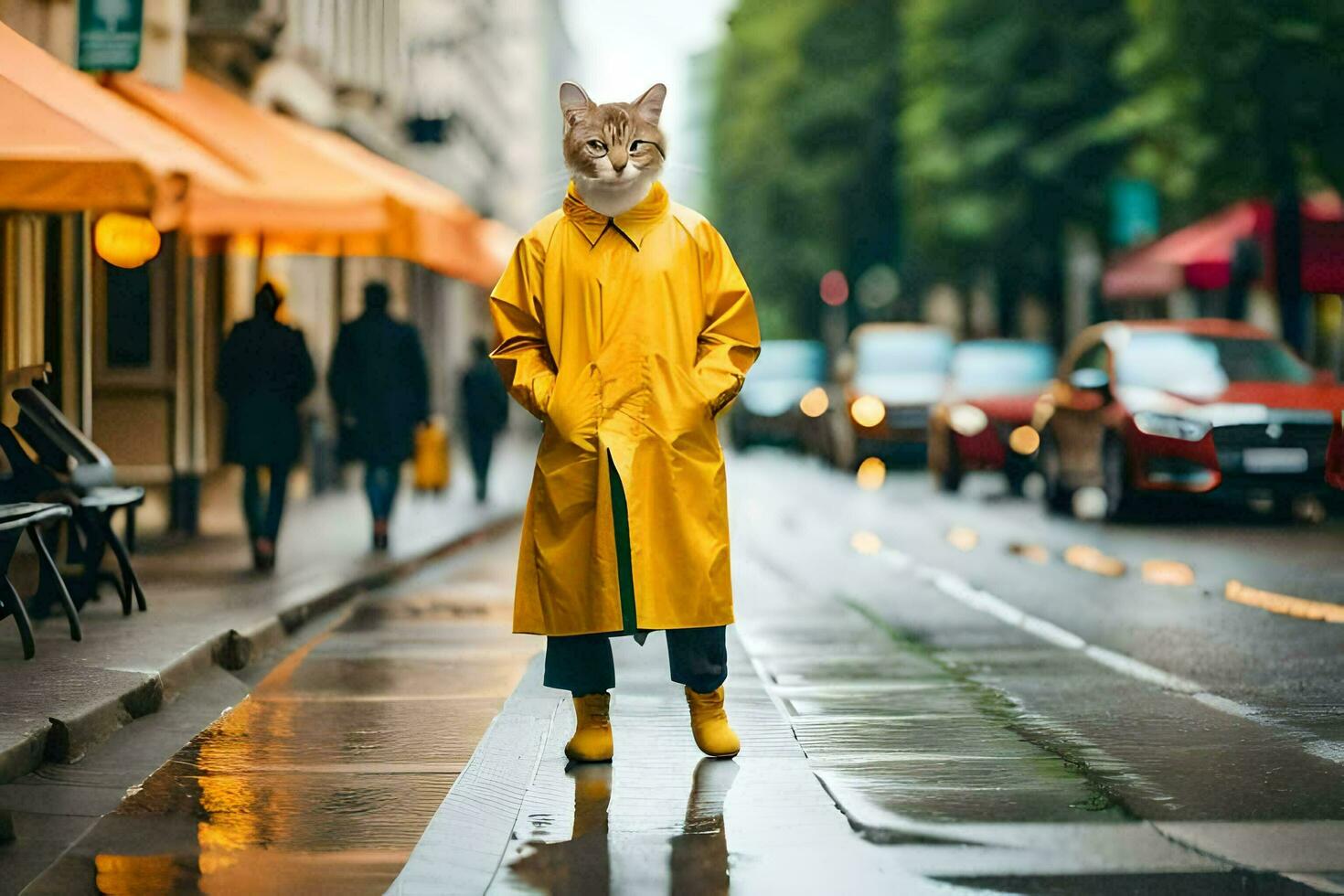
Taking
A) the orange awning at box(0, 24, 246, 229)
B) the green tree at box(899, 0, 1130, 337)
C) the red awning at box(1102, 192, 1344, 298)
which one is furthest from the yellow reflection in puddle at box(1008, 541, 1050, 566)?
the green tree at box(899, 0, 1130, 337)

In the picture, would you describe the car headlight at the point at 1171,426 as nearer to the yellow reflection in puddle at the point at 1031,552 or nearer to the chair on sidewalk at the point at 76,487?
the yellow reflection in puddle at the point at 1031,552

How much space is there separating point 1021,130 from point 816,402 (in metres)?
9.65

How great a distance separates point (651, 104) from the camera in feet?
22.0

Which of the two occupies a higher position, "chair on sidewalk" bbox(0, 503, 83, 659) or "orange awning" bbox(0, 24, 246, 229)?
"orange awning" bbox(0, 24, 246, 229)

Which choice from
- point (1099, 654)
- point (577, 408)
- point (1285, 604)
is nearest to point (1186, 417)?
point (1285, 604)

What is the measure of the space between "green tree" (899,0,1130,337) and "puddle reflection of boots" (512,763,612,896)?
1252 inches

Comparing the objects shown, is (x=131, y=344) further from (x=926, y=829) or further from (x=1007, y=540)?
(x=926, y=829)

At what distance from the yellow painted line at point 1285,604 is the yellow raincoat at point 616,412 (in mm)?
5393

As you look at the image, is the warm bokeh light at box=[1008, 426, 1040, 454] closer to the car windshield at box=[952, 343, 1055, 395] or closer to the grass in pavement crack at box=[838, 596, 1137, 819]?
the car windshield at box=[952, 343, 1055, 395]

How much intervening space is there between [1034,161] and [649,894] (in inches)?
Answer: 1358

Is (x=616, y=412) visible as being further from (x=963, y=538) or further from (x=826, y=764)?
(x=963, y=538)

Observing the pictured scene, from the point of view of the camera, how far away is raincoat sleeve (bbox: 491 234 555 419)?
21.5 feet

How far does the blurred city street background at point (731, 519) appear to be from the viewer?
5770 millimetres

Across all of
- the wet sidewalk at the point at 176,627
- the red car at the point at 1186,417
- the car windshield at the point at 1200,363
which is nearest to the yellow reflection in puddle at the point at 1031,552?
the red car at the point at 1186,417
